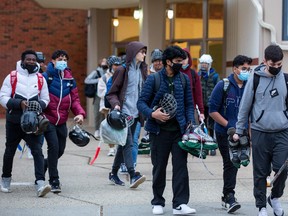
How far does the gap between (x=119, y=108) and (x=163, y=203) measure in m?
1.84

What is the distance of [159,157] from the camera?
317 inches

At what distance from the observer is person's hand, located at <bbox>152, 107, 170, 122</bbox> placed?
776cm

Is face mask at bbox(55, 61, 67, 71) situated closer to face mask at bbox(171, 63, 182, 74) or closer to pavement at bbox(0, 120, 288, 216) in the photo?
pavement at bbox(0, 120, 288, 216)

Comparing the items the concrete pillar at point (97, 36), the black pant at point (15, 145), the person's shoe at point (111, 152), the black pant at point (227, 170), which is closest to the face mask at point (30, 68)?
the black pant at point (15, 145)

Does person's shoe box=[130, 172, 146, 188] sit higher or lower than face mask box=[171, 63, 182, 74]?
lower

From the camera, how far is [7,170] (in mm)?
9430

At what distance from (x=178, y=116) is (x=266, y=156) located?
1.02 metres

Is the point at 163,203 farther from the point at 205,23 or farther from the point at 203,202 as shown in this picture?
the point at 205,23

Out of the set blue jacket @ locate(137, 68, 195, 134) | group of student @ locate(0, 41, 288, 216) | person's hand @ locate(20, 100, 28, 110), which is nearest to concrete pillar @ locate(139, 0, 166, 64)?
group of student @ locate(0, 41, 288, 216)

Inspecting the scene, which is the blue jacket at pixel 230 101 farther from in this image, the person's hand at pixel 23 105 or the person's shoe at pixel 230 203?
the person's hand at pixel 23 105

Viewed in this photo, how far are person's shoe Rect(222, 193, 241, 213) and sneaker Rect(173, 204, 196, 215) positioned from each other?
451 mm

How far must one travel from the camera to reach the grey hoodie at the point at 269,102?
757 centimetres

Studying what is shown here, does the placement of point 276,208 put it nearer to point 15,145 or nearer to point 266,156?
point 266,156

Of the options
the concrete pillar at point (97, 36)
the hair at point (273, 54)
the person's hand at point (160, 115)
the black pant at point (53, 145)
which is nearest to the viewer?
the hair at point (273, 54)
